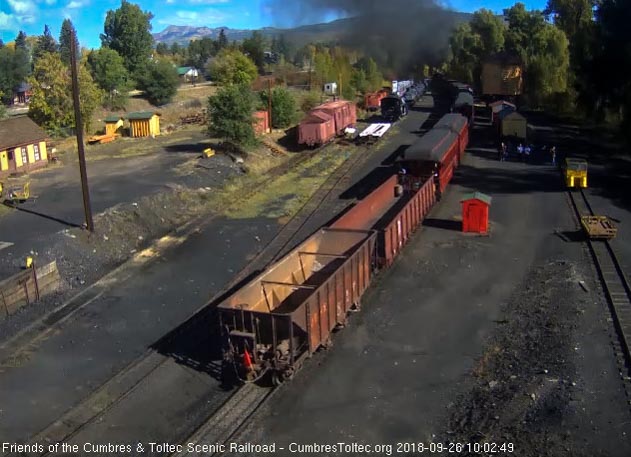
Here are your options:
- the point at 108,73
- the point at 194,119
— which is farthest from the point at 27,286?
the point at 108,73

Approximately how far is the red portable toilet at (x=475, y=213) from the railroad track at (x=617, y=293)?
395cm

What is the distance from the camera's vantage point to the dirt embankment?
11414mm

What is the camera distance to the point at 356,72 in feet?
276

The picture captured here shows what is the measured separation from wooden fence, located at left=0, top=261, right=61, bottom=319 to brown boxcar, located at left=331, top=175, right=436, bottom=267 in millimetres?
9530

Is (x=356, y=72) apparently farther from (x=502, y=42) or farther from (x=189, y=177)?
(x=189, y=177)

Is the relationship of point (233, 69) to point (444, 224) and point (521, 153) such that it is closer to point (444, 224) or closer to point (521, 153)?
point (521, 153)

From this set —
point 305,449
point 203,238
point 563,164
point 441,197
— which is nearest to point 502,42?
point 563,164

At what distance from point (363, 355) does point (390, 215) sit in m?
10.2

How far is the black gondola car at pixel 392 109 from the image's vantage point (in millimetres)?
57469

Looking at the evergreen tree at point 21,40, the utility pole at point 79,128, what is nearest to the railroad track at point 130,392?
the utility pole at point 79,128

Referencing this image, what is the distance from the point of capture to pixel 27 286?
62.8 feet

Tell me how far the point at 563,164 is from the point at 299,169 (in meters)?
16.4

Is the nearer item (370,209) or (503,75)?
(370,209)

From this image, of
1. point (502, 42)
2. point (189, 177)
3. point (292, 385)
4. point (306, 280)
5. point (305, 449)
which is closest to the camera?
point (305, 449)
